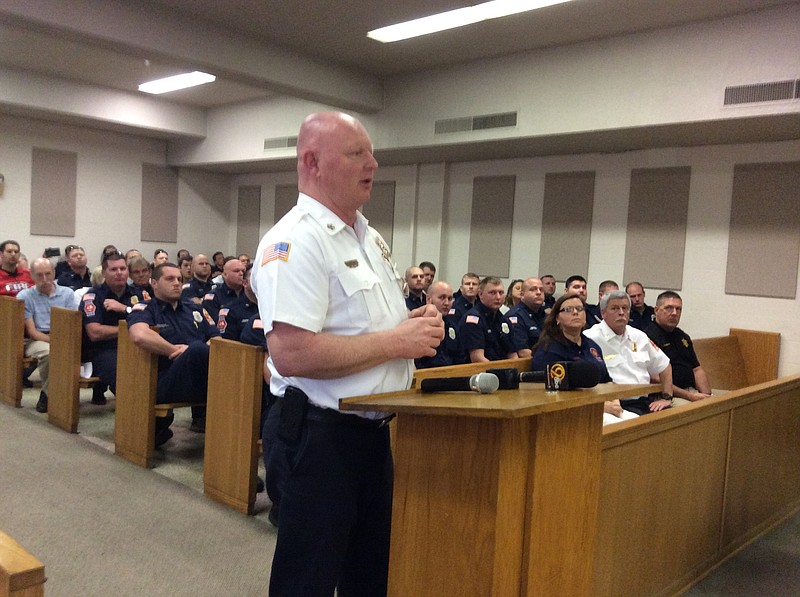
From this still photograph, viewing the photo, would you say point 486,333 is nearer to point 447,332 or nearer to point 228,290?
point 447,332

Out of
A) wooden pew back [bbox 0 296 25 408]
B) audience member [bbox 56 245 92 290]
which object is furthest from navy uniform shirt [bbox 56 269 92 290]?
wooden pew back [bbox 0 296 25 408]

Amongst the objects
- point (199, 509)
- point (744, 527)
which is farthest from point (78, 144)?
point (744, 527)

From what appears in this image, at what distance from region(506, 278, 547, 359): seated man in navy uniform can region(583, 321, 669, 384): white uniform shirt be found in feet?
2.68

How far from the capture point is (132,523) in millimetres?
3258

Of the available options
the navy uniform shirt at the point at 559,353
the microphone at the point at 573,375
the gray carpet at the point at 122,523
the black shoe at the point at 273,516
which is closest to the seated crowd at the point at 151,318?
the gray carpet at the point at 122,523

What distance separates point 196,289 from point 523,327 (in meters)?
3.85

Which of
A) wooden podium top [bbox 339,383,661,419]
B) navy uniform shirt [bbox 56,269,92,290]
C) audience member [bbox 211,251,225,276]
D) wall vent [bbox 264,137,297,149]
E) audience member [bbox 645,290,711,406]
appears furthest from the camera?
audience member [bbox 211,251,225,276]

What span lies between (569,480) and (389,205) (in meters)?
8.23

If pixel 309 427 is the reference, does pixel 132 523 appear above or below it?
below

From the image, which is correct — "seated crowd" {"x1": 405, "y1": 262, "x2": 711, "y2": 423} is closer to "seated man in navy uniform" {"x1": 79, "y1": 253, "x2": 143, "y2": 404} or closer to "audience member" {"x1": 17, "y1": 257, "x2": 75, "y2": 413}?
"seated man in navy uniform" {"x1": 79, "y1": 253, "x2": 143, "y2": 404}

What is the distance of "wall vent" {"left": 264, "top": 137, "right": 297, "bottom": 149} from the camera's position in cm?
945

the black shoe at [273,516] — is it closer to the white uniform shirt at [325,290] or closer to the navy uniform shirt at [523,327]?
the white uniform shirt at [325,290]

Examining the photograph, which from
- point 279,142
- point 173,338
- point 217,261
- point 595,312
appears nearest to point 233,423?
point 173,338

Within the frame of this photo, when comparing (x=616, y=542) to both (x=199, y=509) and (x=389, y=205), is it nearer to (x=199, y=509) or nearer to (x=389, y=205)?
(x=199, y=509)
